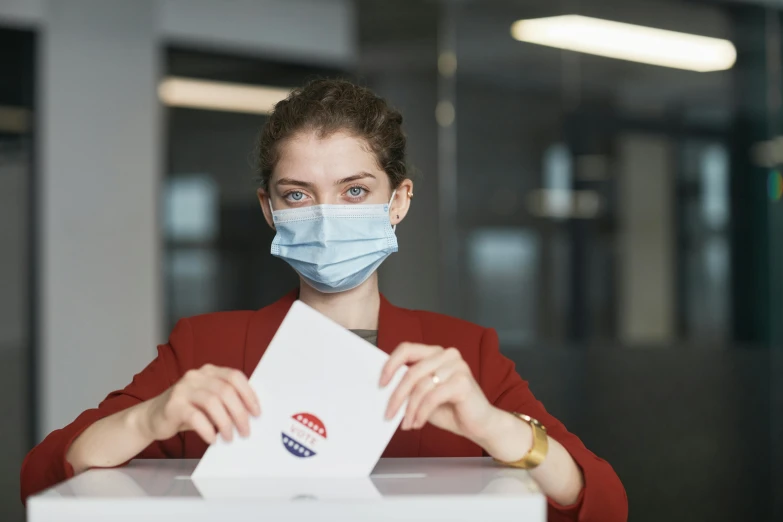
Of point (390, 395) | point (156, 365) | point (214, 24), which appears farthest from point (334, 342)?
point (214, 24)

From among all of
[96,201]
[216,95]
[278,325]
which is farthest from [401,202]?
[216,95]

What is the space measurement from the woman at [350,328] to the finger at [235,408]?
0.09 ft

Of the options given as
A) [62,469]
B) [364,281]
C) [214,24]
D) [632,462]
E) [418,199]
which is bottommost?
[632,462]

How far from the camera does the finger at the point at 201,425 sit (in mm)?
1136

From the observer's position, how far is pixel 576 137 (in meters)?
6.11

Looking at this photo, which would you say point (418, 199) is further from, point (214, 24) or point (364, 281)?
point (364, 281)

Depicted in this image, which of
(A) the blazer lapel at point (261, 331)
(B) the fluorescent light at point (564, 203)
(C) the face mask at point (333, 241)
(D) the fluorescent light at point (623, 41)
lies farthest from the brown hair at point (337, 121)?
(D) the fluorescent light at point (623, 41)

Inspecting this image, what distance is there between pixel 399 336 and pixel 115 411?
502mm

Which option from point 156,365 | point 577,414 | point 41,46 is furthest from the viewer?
point 577,414

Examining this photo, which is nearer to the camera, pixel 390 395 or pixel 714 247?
pixel 390 395

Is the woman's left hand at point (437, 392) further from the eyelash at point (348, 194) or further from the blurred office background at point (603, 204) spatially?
the blurred office background at point (603, 204)

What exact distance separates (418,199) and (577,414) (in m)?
1.72

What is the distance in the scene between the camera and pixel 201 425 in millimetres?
1142

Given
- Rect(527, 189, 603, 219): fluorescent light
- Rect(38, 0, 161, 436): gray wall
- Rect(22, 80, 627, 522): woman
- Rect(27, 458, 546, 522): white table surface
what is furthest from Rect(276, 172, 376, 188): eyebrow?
Rect(527, 189, 603, 219): fluorescent light
